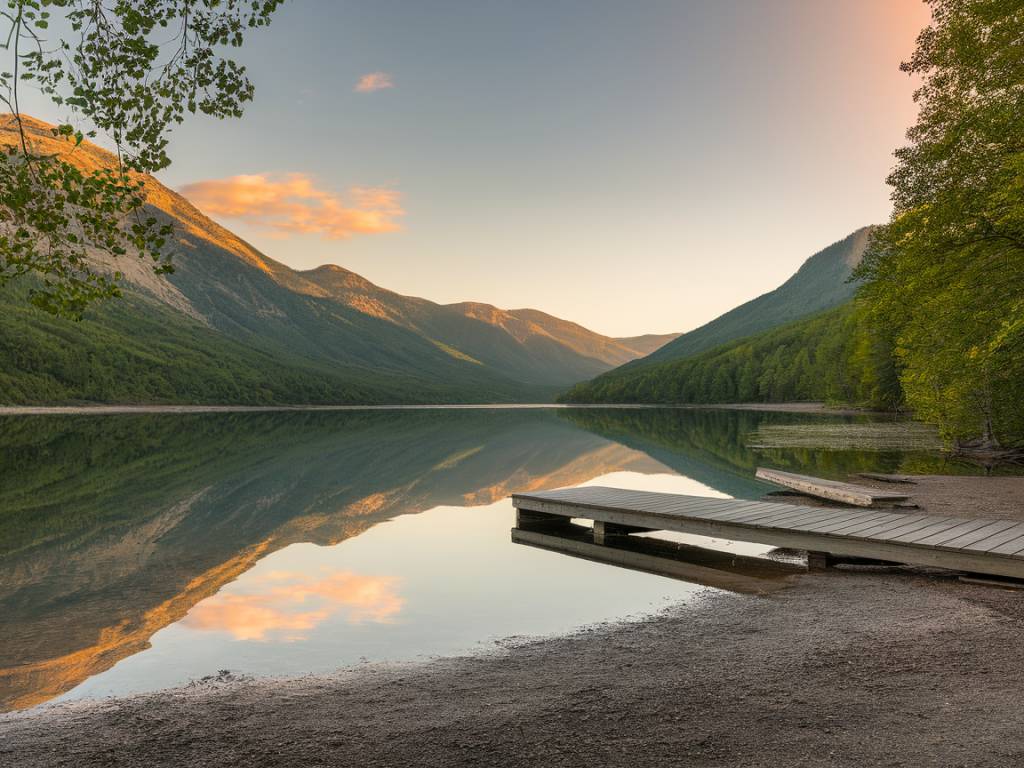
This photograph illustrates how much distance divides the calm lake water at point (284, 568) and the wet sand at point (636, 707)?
4.19 feet

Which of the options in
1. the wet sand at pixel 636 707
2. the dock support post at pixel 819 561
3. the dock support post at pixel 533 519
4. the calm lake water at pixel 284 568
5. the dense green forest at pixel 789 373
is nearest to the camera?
the wet sand at pixel 636 707

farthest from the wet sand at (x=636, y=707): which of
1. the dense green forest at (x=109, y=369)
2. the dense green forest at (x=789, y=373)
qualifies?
the dense green forest at (x=109, y=369)

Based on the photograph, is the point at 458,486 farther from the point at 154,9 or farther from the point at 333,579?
the point at 154,9

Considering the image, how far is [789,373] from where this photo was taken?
130500 millimetres

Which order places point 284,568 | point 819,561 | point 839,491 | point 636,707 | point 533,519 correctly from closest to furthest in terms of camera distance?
point 636,707 → point 819,561 → point 284,568 → point 533,519 → point 839,491

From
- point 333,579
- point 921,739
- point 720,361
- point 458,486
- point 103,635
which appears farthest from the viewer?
point 720,361

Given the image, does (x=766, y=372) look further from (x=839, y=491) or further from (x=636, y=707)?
(x=636, y=707)

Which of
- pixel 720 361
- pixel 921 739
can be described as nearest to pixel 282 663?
pixel 921 739

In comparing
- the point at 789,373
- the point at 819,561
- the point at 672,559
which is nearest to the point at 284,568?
the point at 672,559

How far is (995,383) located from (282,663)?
114ft

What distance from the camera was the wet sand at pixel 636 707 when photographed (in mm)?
6074

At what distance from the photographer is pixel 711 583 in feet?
44.1

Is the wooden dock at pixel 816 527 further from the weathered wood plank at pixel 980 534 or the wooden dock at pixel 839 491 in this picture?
the wooden dock at pixel 839 491

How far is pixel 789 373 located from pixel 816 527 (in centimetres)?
12532
